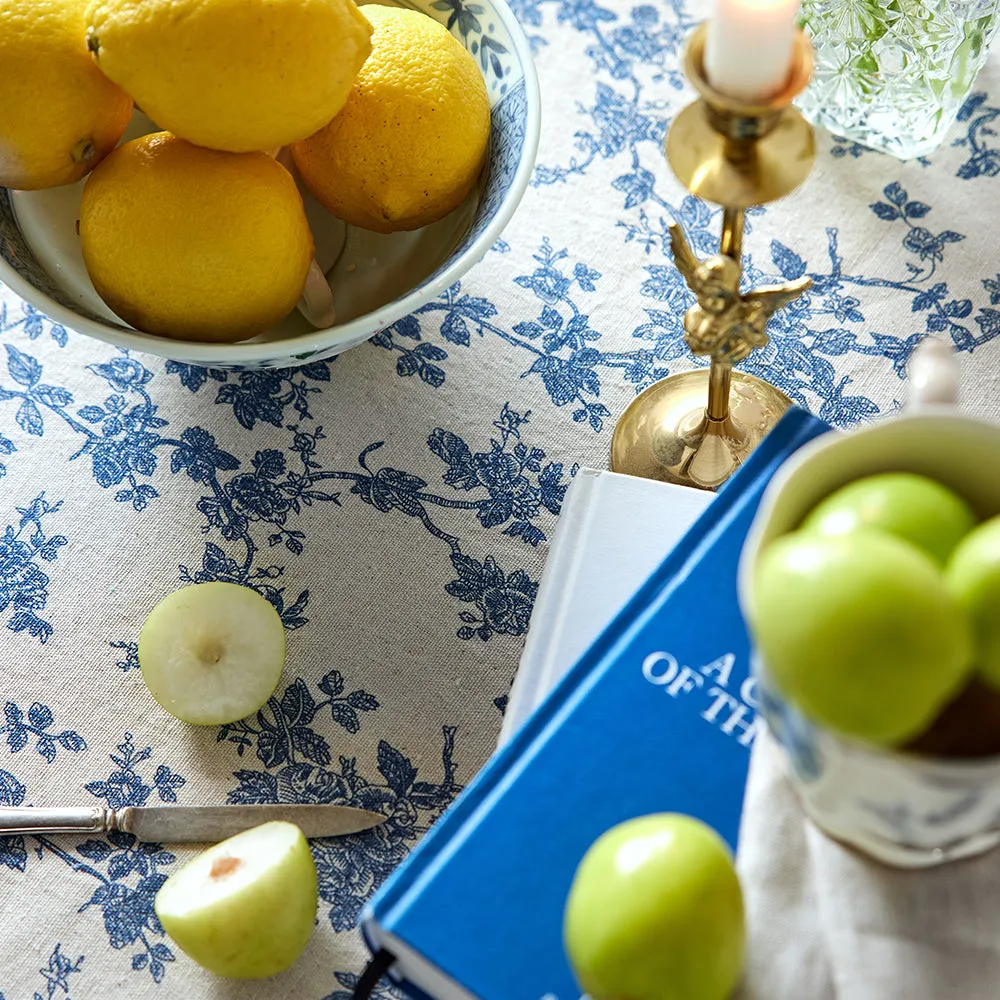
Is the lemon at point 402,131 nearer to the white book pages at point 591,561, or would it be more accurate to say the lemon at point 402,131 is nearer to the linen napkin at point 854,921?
the white book pages at point 591,561

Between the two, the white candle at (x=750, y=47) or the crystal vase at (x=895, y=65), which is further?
the crystal vase at (x=895, y=65)

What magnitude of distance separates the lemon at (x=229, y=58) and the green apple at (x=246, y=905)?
12.5 inches

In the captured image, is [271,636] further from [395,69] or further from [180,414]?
[395,69]

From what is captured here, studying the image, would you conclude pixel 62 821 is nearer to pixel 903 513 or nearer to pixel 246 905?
pixel 246 905

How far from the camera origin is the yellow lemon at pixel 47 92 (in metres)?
0.51

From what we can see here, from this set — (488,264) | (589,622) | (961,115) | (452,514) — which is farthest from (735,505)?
(961,115)

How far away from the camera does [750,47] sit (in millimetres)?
381

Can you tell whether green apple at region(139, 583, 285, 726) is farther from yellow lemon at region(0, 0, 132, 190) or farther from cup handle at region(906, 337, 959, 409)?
cup handle at region(906, 337, 959, 409)

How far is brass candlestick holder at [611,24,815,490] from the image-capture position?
41 cm

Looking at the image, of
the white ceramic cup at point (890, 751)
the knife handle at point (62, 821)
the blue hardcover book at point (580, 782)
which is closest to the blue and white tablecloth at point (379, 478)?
the knife handle at point (62, 821)

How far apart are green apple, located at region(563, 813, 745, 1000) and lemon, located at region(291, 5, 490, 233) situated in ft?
1.12

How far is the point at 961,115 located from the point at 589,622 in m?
0.45

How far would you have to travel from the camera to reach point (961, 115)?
0.73 metres

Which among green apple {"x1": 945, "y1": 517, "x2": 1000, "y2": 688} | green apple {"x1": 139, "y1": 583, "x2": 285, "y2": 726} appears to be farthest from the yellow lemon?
green apple {"x1": 945, "y1": 517, "x2": 1000, "y2": 688}
